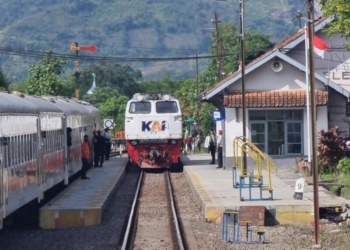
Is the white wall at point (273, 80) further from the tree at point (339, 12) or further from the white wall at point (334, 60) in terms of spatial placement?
the tree at point (339, 12)

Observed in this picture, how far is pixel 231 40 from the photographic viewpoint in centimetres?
6619

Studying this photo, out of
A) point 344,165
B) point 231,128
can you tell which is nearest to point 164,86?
point 231,128

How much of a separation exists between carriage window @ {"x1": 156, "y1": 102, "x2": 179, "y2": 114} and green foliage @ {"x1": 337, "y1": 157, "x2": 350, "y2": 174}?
31.5ft

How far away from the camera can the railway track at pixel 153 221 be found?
55.4ft

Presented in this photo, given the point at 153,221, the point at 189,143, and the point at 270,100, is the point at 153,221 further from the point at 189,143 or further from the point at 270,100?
the point at 189,143

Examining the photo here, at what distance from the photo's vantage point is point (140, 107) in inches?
1463

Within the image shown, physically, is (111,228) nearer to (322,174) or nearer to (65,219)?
(65,219)

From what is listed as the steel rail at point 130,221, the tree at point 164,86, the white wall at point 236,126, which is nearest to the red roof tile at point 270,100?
the white wall at point 236,126

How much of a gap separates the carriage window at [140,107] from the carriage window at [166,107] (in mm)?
376

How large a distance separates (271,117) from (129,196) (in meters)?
9.16

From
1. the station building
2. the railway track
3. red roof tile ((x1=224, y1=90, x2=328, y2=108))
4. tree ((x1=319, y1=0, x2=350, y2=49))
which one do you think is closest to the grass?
the railway track

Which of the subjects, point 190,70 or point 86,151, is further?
point 190,70

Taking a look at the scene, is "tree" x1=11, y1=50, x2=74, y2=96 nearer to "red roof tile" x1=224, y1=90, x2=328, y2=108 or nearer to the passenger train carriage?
"red roof tile" x1=224, y1=90, x2=328, y2=108

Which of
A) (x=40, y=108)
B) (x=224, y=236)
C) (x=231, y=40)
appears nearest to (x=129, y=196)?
(x=40, y=108)
